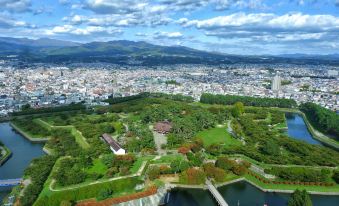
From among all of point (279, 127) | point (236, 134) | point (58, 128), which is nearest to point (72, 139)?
point (58, 128)

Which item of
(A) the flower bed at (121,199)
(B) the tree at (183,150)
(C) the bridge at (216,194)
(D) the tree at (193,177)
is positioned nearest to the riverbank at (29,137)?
(B) the tree at (183,150)

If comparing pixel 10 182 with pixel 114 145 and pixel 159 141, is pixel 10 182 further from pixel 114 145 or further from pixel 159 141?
pixel 159 141

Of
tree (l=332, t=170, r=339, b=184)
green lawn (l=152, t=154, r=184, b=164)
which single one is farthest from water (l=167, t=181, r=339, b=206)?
green lawn (l=152, t=154, r=184, b=164)

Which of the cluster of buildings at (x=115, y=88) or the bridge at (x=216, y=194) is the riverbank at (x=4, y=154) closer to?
the cluster of buildings at (x=115, y=88)

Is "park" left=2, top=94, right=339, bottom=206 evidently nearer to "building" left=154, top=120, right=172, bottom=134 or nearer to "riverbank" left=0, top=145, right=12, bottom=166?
"building" left=154, top=120, right=172, bottom=134

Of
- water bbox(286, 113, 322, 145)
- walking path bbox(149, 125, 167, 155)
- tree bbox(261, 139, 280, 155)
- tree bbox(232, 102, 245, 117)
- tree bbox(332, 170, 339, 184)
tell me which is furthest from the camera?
tree bbox(232, 102, 245, 117)

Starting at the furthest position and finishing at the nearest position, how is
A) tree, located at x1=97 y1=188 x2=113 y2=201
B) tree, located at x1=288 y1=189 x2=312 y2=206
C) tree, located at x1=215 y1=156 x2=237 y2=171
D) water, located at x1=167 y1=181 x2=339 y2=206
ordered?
tree, located at x1=215 y1=156 x2=237 y2=171
water, located at x1=167 y1=181 x2=339 y2=206
tree, located at x1=97 y1=188 x2=113 y2=201
tree, located at x1=288 y1=189 x2=312 y2=206
